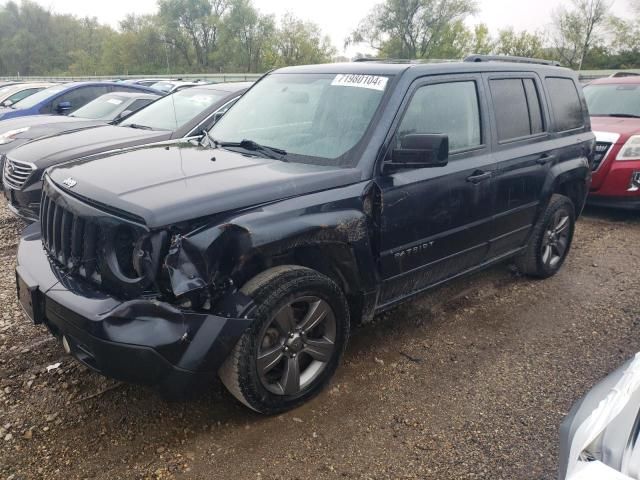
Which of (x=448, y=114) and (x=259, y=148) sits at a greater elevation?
(x=448, y=114)

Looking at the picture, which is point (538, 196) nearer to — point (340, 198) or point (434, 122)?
point (434, 122)

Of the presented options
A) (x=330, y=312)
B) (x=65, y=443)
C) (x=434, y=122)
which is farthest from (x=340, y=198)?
(x=65, y=443)

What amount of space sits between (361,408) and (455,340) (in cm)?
112

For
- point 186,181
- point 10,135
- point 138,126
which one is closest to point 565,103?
point 186,181

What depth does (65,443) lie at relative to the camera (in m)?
2.60

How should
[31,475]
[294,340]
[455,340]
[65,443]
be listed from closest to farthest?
[31,475], [65,443], [294,340], [455,340]

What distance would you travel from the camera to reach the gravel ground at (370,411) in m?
2.51

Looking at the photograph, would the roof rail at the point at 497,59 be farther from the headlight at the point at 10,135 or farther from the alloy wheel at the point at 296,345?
the headlight at the point at 10,135

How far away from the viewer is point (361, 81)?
3387 millimetres

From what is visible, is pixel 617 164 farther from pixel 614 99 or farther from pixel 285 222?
pixel 285 222

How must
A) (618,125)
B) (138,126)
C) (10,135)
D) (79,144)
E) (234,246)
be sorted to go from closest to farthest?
(234,246) → (79,144) → (138,126) → (10,135) → (618,125)

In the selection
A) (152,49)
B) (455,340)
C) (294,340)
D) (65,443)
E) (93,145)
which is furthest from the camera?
(152,49)

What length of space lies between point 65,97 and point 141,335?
9044 millimetres

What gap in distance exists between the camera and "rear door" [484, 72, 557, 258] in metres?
3.89
